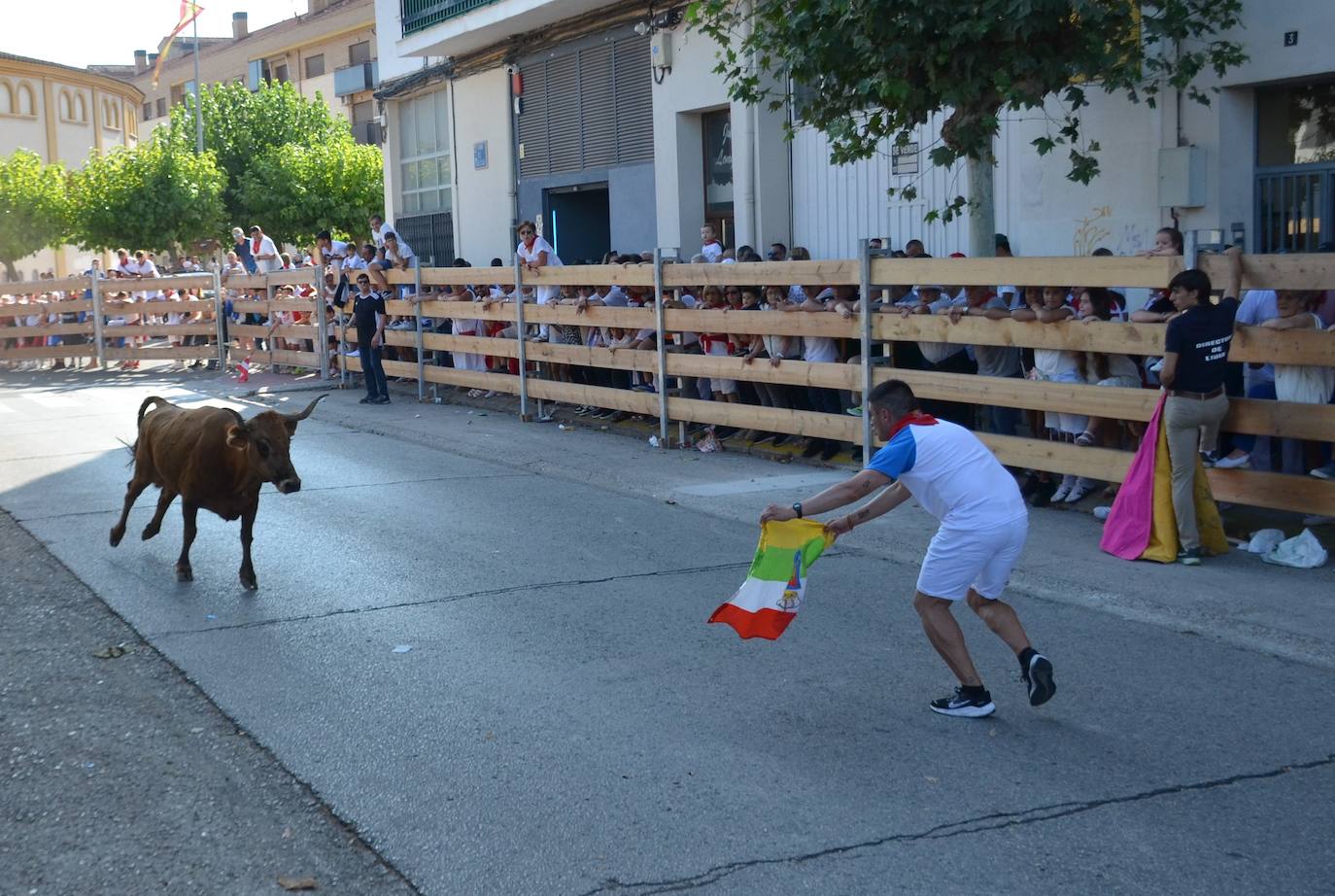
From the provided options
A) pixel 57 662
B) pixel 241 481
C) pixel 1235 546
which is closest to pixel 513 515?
pixel 241 481

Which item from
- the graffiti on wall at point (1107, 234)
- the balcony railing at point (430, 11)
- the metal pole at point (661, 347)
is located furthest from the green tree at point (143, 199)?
the graffiti on wall at point (1107, 234)

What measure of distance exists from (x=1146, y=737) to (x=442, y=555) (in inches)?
203

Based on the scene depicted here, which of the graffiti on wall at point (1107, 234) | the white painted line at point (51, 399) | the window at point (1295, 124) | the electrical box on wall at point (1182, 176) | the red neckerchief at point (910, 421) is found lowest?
the white painted line at point (51, 399)

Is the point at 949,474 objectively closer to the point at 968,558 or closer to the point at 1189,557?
the point at 968,558

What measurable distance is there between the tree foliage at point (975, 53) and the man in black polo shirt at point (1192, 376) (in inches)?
120

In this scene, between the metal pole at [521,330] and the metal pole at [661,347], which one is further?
the metal pole at [521,330]

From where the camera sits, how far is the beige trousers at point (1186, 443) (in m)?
8.82

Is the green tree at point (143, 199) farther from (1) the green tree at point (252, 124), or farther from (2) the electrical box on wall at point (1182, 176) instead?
(2) the electrical box on wall at point (1182, 176)

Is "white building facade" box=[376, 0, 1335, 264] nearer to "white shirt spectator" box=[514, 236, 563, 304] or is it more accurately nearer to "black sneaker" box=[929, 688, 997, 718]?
"white shirt spectator" box=[514, 236, 563, 304]

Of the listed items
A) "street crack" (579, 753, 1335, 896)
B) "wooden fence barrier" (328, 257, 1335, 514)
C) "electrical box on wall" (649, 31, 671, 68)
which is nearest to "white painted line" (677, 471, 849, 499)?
"wooden fence barrier" (328, 257, 1335, 514)

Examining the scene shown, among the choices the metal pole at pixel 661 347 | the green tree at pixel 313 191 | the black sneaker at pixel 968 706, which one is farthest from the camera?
the green tree at pixel 313 191

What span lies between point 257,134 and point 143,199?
1103 cm

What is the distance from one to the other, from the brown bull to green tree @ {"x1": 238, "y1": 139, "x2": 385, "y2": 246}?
133ft

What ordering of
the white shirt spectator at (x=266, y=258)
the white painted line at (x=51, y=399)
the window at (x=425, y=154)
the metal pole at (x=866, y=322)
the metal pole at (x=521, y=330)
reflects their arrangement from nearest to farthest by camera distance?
the metal pole at (x=866, y=322), the metal pole at (x=521, y=330), the white painted line at (x=51, y=399), the window at (x=425, y=154), the white shirt spectator at (x=266, y=258)
